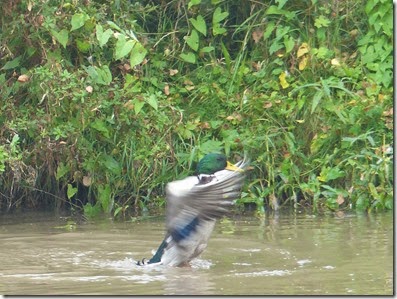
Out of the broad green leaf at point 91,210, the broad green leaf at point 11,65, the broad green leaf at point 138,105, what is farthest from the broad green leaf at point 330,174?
the broad green leaf at point 11,65

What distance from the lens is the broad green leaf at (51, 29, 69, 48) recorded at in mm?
8289

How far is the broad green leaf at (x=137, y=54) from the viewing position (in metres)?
8.29

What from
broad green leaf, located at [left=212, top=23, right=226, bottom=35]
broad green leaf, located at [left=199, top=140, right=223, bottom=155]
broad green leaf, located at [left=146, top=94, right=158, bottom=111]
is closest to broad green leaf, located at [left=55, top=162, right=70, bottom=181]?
broad green leaf, located at [left=146, top=94, right=158, bottom=111]

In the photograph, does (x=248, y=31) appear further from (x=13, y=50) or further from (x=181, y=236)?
(x=181, y=236)

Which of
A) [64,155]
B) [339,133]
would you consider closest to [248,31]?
[339,133]

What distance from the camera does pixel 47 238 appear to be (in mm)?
7727

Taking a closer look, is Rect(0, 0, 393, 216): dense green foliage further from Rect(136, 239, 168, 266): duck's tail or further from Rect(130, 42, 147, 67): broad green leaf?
Rect(136, 239, 168, 266): duck's tail

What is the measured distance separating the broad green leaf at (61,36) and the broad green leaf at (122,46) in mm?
377

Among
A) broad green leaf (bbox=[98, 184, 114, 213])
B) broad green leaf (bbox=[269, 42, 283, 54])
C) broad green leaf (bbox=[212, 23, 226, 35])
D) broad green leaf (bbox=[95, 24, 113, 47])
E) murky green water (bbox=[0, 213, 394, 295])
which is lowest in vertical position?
murky green water (bbox=[0, 213, 394, 295])

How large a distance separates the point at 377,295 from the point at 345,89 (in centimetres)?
332

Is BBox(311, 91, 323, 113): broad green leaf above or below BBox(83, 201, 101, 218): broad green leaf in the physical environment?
above

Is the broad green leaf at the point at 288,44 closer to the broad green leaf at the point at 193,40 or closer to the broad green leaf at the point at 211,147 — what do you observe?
the broad green leaf at the point at 193,40

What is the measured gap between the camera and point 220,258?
6906mm

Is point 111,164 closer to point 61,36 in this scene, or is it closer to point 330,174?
point 61,36
